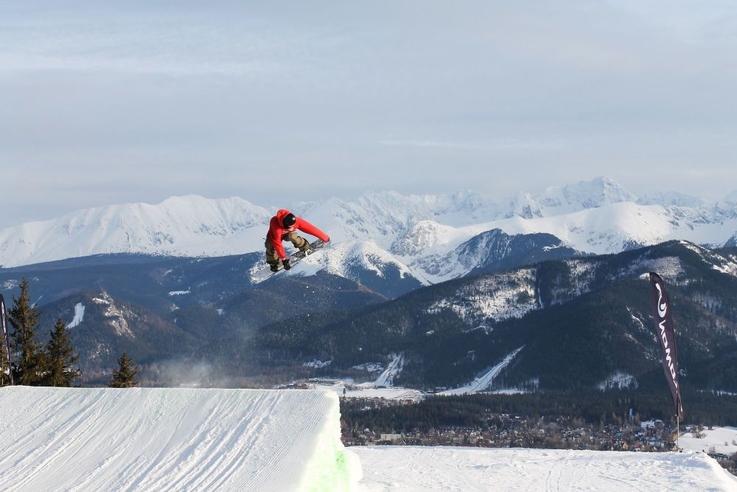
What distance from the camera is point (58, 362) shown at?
48.2 metres

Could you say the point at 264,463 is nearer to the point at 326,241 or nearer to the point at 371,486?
the point at 326,241

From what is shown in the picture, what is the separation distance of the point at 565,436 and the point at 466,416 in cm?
2477

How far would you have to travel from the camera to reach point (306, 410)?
2798 cm

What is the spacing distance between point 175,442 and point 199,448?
115 centimetres

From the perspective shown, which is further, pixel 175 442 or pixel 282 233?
pixel 175 442

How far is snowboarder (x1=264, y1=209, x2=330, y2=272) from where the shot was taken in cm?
2450

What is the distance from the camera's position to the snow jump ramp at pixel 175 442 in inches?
974

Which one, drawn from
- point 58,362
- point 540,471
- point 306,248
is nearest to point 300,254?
point 306,248

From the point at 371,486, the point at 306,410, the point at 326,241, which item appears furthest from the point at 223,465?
the point at 371,486

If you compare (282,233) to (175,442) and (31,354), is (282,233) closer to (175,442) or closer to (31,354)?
(175,442)

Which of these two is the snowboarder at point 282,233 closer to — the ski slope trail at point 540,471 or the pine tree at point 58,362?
the ski slope trail at point 540,471

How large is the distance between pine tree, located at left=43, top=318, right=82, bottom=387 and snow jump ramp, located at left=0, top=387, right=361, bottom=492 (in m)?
16.1

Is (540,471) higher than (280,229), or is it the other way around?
(280,229)

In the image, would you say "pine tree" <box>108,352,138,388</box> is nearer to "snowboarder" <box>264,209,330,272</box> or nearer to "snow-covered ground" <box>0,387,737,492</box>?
"snow-covered ground" <box>0,387,737,492</box>
